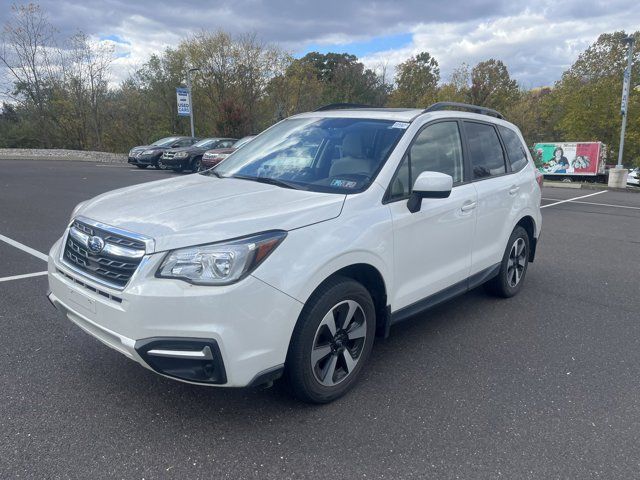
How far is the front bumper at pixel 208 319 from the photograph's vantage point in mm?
2283

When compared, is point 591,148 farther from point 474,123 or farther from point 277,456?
point 277,456

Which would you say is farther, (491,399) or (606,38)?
(606,38)

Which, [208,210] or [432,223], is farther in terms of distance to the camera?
[432,223]

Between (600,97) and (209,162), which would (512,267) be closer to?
(209,162)

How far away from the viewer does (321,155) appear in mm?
3566

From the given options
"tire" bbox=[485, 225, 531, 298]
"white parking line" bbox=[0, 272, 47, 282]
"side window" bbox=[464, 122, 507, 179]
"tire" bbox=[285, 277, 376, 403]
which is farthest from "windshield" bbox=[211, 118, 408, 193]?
"white parking line" bbox=[0, 272, 47, 282]

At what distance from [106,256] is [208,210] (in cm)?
59

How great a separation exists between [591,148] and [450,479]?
3388 centimetres

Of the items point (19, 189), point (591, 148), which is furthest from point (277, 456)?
point (591, 148)

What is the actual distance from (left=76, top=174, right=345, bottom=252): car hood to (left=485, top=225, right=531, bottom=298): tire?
99.7 inches

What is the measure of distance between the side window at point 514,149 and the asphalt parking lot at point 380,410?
150cm

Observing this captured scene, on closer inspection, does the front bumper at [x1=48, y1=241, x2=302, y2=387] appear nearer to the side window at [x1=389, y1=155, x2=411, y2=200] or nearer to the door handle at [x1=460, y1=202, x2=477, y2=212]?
the side window at [x1=389, y1=155, x2=411, y2=200]

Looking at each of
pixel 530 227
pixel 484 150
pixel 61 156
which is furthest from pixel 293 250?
pixel 61 156

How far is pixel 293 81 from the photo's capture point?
35938mm
